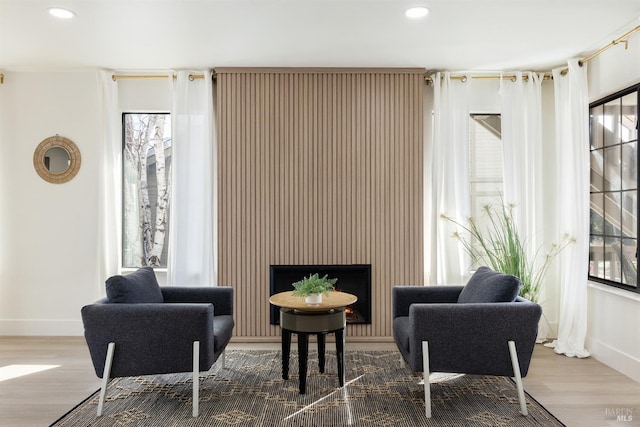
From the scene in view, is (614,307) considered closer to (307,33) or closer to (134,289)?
(307,33)

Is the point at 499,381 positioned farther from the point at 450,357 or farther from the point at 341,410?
the point at 341,410

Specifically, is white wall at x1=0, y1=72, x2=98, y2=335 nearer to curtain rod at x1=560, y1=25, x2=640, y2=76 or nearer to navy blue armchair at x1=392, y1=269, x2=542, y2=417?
navy blue armchair at x1=392, y1=269, x2=542, y2=417

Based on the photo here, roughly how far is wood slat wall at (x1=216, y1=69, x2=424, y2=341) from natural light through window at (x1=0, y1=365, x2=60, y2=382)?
1.64 m

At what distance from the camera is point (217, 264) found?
4391 mm

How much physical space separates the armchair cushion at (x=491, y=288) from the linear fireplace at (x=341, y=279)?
1.20m

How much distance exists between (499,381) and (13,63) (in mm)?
5302

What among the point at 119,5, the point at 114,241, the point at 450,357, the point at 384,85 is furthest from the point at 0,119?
the point at 450,357

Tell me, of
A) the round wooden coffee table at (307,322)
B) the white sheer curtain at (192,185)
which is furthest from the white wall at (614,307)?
the white sheer curtain at (192,185)

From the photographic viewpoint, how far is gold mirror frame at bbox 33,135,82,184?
4.56 metres

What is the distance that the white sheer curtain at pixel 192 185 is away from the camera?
4.43 m

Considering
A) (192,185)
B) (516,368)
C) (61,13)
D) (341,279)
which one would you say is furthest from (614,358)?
(61,13)

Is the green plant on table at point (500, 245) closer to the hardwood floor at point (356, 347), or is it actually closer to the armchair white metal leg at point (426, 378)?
the hardwood floor at point (356, 347)

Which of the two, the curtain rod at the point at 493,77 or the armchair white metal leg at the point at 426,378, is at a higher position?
the curtain rod at the point at 493,77

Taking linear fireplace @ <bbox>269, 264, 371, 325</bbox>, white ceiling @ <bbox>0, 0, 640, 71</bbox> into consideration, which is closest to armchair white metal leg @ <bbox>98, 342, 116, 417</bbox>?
linear fireplace @ <bbox>269, 264, 371, 325</bbox>
